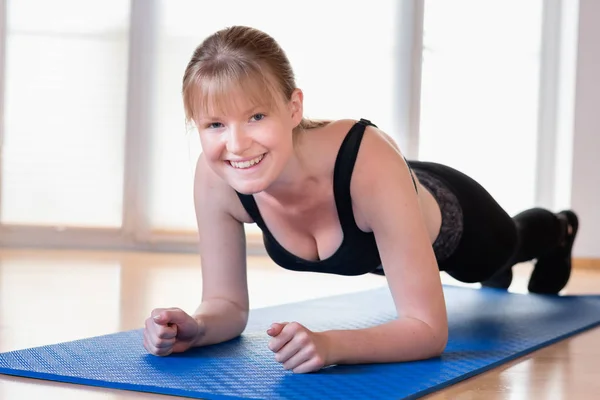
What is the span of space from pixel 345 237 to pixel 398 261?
150 millimetres

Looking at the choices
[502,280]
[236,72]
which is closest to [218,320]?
[236,72]

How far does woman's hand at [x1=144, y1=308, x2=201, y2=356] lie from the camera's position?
5.53 ft

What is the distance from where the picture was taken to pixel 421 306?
5.70ft

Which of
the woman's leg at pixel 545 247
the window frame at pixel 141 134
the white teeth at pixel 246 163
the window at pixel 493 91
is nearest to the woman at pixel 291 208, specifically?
the white teeth at pixel 246 163

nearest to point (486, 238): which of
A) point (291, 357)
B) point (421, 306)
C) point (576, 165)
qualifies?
point (421, 306)

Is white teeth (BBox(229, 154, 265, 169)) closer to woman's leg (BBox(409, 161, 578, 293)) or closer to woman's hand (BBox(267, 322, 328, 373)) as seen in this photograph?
woman's hand (BBox(267, 322, 328, 373))

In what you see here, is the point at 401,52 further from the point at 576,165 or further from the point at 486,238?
the point at 486,238

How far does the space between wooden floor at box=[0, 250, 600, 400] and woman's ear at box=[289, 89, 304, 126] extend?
535 mm

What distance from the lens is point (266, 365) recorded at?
Result: 5.59ft

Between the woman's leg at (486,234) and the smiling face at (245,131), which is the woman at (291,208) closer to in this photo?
the smiling face at (245,131)

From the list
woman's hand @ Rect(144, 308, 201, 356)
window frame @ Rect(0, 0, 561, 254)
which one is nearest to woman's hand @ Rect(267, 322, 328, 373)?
woman's hand @ Rect(144, 308, 201, 356)

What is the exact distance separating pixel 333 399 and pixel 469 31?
4.21 meters

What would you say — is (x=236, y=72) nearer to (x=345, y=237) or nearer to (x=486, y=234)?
(x=345, y=237)

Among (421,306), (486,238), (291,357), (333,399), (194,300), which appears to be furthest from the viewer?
(194,300)
